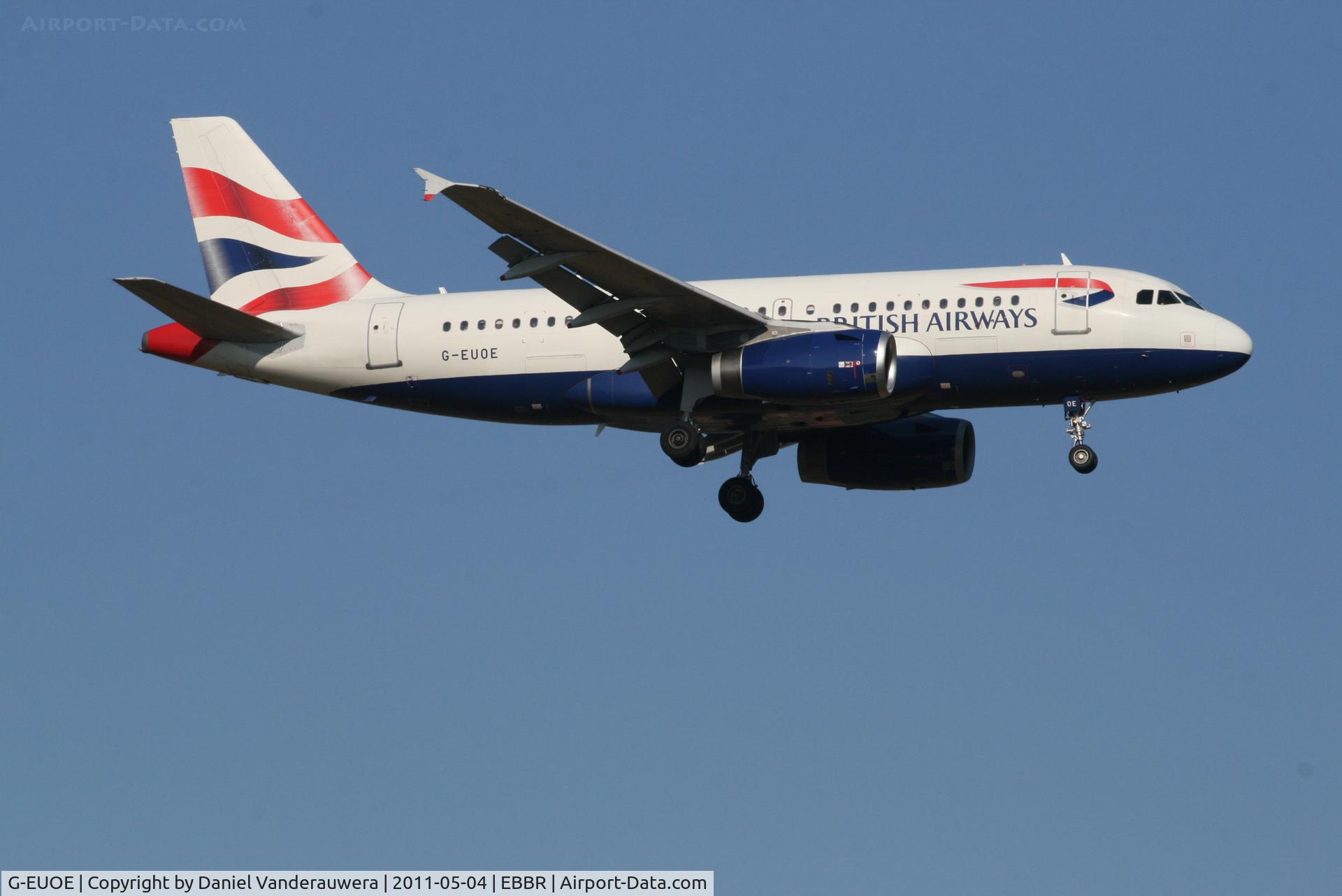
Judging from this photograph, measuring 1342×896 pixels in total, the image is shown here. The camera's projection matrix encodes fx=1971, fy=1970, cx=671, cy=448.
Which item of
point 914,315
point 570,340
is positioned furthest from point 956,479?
point 570,340

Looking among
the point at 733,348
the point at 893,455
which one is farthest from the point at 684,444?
the point at 893,455

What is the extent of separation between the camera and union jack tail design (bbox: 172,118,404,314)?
47.7 m

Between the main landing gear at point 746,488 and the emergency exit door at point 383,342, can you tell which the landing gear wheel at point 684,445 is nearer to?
the main landing gear at point 746,488

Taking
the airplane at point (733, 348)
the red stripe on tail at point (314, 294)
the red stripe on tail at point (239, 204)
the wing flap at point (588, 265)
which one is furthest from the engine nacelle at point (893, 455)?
the red stripe on tail at point (239, 204)

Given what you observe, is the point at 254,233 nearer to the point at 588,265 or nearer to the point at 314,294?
the point at 314,294

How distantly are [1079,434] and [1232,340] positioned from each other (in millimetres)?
3712

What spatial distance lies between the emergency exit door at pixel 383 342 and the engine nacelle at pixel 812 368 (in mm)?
8281

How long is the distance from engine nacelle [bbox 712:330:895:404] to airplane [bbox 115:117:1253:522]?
42 millimetres

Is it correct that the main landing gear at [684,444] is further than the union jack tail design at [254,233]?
No

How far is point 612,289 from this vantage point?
40219 millimetres

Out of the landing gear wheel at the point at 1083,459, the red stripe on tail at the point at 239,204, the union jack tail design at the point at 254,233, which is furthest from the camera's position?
the red stripe on tail at the point at 239,204

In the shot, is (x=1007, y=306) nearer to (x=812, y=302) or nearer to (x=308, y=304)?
(x=812, y=302)

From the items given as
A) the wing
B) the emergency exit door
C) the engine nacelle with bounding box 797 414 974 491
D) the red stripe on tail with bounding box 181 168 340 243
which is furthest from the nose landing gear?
the red stripe on tail with bounding box 181 168 340 243

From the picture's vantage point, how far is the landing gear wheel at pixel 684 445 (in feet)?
139
